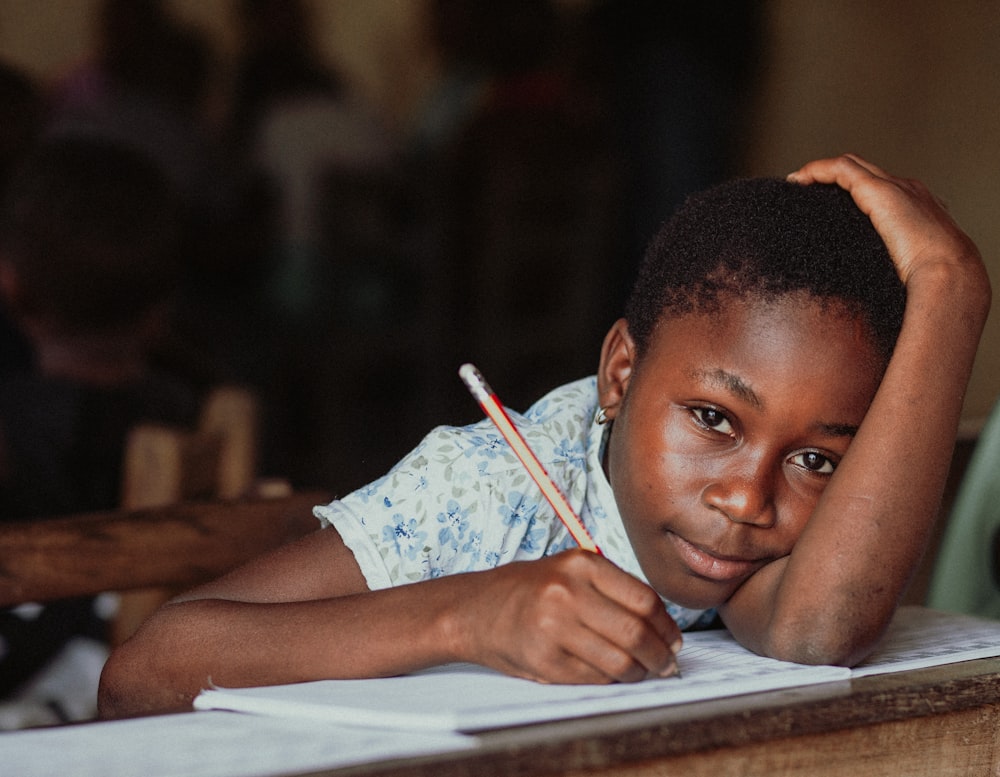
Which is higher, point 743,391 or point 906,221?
point 906,221

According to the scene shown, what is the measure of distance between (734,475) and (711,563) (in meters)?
0.09

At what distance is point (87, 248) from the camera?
228 centimetres

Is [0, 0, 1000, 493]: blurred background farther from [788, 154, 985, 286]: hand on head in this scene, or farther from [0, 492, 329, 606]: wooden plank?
[788, 154, 985, 286]: hand on head

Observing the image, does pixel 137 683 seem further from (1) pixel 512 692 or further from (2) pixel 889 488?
(2) pixel 889 488

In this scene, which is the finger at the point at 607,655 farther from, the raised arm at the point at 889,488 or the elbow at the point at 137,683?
the elbow at the point at 137,683

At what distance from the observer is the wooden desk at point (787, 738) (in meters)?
0.64

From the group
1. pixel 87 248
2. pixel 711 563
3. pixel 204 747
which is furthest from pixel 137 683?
pixel 87 248

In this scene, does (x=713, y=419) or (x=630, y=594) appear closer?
(x=630, y=594)

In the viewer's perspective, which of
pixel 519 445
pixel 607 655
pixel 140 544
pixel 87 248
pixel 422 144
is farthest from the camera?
pixel 422 144

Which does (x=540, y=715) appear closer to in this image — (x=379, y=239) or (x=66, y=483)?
(x=66, y=483)

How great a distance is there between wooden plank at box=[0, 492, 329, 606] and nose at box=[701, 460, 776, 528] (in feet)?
1.61

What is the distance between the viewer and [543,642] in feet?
2.65

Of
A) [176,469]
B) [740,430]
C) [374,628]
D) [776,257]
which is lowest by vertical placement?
[176,469]

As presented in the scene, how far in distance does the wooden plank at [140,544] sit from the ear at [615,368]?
35cm
